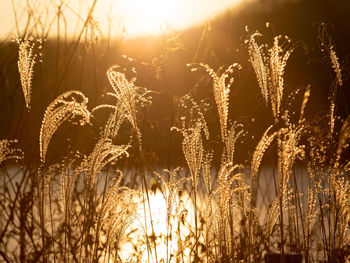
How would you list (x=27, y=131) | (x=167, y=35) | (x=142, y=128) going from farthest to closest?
(x=142, y=128) → (x=167, y=35) → (x=27, y=131)

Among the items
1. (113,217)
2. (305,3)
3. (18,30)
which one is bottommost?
(113,217)

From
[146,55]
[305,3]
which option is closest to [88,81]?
[146,55]

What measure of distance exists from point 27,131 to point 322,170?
5.73 ft

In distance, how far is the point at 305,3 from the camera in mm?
22281

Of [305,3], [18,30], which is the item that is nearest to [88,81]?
[18,30]

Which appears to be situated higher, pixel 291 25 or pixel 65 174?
pixel 291 25

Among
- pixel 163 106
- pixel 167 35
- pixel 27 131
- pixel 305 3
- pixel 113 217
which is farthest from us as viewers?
pixel 305 3

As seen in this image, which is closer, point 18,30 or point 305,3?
point 18,30

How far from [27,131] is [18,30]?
1.93ft

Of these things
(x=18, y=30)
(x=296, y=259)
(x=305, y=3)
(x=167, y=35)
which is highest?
(x=305, y=3)

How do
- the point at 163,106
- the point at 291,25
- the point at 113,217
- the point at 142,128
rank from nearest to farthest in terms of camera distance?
the point at 113,217
the point at 142,128
the point at 163,106
the point at 291,25

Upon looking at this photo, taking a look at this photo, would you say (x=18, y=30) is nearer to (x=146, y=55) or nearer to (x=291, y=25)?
(x=146, y=55)

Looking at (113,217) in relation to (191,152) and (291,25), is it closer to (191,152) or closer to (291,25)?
(191,152)

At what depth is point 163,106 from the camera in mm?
4910
